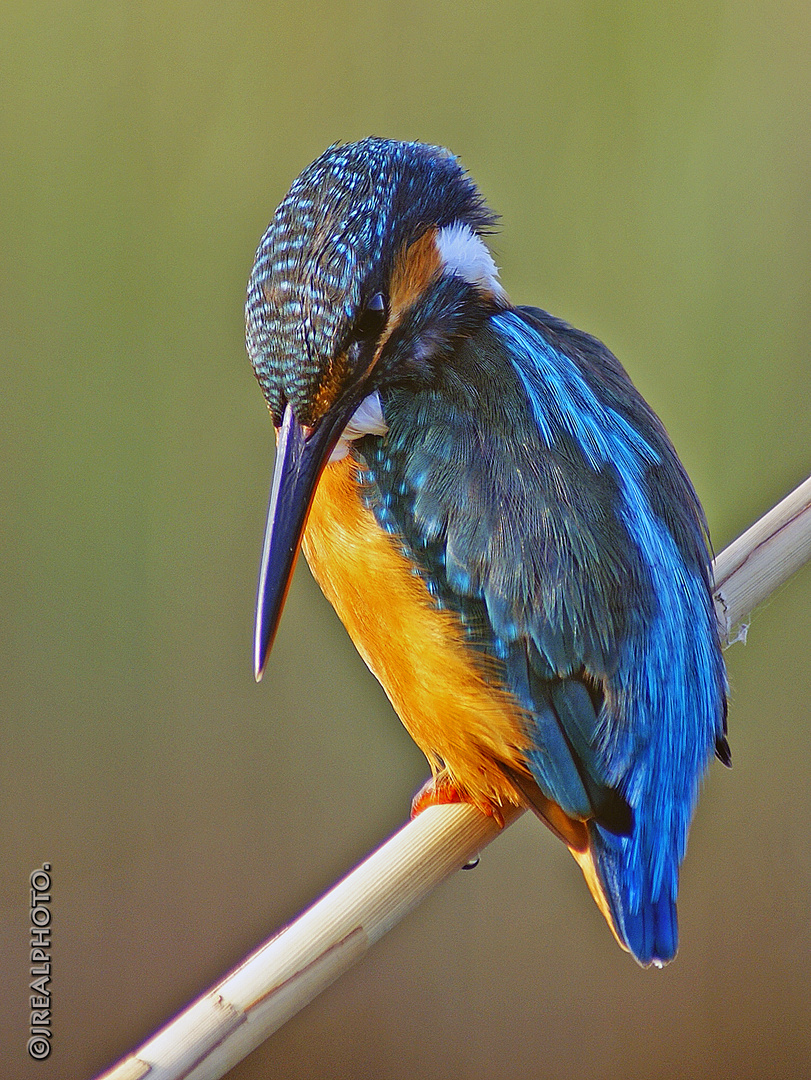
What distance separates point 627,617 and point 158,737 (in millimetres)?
670

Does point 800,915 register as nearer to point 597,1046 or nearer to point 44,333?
point 597,1046

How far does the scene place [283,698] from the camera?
1102mm

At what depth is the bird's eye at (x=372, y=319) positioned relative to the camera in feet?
1.65

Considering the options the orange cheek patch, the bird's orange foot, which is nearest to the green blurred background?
the bird's orange foot

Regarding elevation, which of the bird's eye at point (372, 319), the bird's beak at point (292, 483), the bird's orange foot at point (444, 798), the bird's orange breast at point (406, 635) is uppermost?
the bird's eye at point (372, 319)

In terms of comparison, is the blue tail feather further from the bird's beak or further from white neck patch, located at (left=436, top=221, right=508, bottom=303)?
white neck patch, located at (left=436, top=221, right=508, bottom=303)

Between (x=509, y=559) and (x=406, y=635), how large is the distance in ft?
0.30

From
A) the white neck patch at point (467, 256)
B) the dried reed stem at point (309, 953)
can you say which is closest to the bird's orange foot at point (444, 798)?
the dried reed stem at point (309, 953)

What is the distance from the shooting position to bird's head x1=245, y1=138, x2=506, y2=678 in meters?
0.49

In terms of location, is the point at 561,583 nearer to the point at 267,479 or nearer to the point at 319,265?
the point at 319,265

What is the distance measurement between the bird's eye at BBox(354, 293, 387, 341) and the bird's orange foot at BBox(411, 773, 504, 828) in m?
0.36

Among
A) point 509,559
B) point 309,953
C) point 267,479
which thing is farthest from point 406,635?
point 267,479

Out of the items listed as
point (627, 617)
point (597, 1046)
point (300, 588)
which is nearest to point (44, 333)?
point (300, 588)

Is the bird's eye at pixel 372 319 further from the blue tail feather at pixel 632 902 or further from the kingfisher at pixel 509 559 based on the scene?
the blue tail feather at pixel 632 902
